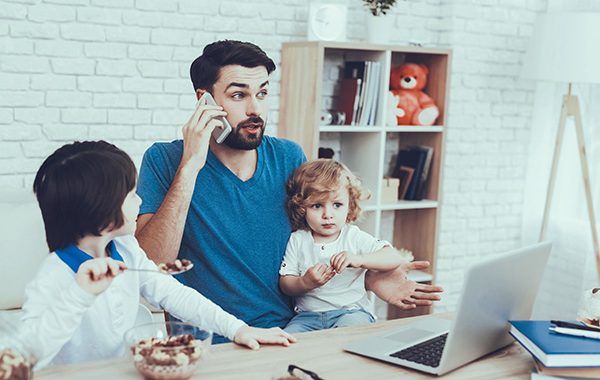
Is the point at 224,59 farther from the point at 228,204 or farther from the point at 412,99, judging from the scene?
the point at 412,99

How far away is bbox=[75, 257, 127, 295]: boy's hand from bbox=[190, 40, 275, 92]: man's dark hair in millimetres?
1018

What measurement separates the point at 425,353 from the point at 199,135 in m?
0.87

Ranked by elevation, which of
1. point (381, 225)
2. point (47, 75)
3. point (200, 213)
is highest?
point (47, 75)

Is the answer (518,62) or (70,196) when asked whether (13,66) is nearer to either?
(70,196)

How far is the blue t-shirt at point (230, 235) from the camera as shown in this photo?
7.45 ft

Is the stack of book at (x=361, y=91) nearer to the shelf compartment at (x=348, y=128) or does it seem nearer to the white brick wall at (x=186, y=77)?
the shelf compartment at (x=348, y=128)

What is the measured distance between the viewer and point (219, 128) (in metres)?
2.31

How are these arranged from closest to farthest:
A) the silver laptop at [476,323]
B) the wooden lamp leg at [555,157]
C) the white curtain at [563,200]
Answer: the silver laptop at [476,323], the wooden lamp leg at [555,157], the white curtain at [563,200]

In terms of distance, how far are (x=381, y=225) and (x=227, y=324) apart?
2.57m

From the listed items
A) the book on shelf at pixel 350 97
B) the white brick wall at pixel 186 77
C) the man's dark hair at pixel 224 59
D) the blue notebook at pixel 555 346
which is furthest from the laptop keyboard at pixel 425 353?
the book on shelf at pixel 350 97

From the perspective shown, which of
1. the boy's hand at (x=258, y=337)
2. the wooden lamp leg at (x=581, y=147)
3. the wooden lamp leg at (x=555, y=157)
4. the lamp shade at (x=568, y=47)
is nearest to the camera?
the boy's hand at (x=258, y=337)

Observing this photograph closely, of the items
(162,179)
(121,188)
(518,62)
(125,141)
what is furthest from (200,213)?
(518,62)

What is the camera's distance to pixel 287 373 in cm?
153

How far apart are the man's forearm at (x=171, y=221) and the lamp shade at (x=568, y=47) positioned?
2259 millimetres
